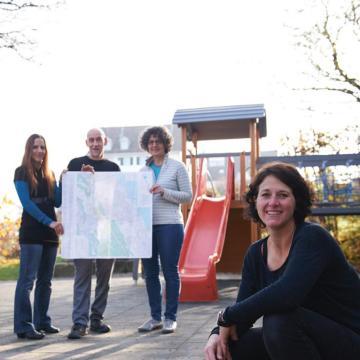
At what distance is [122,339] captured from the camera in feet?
18.2

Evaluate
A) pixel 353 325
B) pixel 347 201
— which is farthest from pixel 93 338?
pixel 347 201

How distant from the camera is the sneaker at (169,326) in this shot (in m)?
5.79

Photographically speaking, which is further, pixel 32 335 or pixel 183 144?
pixel 183 144

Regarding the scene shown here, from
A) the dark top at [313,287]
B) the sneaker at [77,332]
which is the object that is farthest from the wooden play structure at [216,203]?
the dark top at [313,287]

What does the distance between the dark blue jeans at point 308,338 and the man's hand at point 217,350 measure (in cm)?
25

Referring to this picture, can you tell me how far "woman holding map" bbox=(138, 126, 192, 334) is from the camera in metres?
5.88

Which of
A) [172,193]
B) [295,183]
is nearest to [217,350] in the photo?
[295,183]

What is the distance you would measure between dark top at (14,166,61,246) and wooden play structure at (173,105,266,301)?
3946 mm

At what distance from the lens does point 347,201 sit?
44.6 ft

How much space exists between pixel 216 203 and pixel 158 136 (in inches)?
264

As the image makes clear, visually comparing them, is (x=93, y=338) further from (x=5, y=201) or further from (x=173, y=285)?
(x=5, y=201)

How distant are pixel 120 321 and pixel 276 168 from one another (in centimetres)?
426

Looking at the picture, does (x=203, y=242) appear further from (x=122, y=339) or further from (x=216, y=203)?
(x=122, y=339)

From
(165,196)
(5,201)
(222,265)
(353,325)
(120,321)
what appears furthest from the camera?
(5,201)
